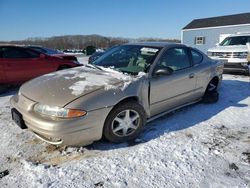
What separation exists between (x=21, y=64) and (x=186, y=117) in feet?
15.1

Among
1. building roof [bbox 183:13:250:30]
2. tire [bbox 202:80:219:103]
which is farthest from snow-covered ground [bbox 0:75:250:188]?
building roof [bbox 183:13:250:30]

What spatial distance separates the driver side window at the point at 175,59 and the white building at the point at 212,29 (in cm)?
2379

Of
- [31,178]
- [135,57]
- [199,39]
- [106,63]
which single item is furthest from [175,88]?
[199,39]

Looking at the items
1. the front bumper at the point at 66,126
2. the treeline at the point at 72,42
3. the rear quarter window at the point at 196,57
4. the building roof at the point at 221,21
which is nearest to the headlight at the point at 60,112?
the front bumper at the point at 66,126

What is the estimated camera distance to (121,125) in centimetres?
355

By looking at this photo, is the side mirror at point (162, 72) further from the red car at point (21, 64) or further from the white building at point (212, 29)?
the white building at point (212, 29)

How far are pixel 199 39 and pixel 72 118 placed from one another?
29.1 m

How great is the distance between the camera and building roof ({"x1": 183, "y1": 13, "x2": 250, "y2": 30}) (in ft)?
89.2

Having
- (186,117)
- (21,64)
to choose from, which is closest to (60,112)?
(186,117)

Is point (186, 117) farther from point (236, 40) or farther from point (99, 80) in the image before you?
point (236, 40)

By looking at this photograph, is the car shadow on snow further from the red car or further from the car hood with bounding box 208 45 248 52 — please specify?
the red car

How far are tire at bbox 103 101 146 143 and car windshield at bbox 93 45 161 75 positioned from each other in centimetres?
64

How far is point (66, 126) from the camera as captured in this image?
3.01m

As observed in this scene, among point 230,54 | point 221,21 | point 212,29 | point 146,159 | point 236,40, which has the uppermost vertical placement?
point 221,21
